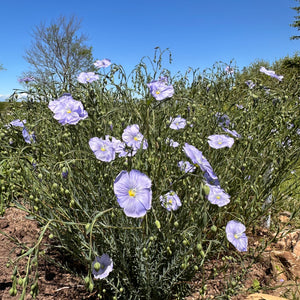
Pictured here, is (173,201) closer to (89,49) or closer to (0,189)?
(0,189)

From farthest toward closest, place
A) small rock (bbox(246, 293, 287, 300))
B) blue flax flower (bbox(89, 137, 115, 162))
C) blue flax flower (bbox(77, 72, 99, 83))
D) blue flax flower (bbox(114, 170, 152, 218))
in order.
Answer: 1. blue flax flower (bbox(77, 72, 99, 83))
2. small rock (bbox(246, 293, 287, 300))
3. blue flax flower (bbox(89, 137, 115, 162))
4. blue flax flower (bbox(114, 170, 152, 218))

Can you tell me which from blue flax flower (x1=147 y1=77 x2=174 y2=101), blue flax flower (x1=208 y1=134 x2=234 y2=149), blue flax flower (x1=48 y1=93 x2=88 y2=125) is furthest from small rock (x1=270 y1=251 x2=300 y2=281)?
blue flax flower (x1=48 y1=93 x2=88 y2=125)

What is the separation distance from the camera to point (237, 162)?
7.33ft

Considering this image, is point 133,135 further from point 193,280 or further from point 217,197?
point 193,280

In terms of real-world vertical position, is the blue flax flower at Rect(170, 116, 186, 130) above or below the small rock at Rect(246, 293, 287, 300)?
above

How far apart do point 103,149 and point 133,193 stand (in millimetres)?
359

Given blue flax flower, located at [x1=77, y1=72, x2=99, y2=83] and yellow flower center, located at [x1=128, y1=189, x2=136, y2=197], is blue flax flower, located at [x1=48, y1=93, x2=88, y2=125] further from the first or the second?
yellow flower center, located at [x1=128, y1=189, x2=136, y2=197]

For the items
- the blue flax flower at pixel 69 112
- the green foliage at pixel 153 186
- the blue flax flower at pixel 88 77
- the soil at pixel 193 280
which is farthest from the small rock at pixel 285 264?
the blue flax flower at pixel 88 77

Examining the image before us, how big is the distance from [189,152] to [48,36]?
29755 mm

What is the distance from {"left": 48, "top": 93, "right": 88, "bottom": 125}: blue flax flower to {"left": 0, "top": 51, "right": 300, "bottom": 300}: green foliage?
6 cm

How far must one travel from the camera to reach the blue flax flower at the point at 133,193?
1.13 metres

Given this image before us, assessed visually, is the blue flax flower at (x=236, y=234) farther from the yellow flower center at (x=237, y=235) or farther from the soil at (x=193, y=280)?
the soil at (x=193, y=280)

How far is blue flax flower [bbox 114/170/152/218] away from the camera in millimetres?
1128

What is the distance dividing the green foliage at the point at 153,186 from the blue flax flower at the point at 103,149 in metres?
0.05
